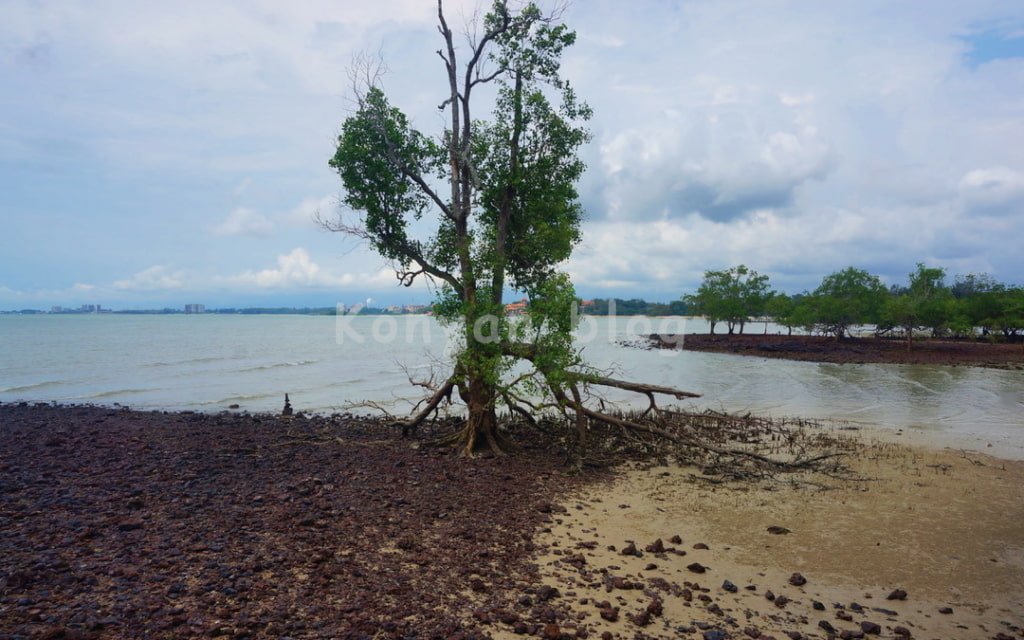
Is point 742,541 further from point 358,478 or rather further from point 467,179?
point 467,179

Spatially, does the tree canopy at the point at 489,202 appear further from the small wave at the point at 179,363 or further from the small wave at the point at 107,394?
the small wave at the point at 179,363

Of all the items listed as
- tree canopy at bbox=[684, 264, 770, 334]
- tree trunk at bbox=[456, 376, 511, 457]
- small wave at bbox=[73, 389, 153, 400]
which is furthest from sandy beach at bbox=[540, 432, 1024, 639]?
tree canopy at bbox=[684, 264, 770, 334]

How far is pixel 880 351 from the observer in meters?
56.5

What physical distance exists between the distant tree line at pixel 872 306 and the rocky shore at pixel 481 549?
56.2 m

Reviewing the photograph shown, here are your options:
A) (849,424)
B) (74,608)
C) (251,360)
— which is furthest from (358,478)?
(251,360)

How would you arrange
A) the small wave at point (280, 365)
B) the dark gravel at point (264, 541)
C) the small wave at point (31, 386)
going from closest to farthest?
the dark gravel at point (264, 541) < the small wave at point (31, 386) < the small wave at point (280, 365)

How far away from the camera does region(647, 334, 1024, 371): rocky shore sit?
46.4 meters

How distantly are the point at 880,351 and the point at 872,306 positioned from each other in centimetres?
2309

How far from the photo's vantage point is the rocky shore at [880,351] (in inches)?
1828

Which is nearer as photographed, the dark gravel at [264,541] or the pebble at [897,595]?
the dark gravel at [264,541]

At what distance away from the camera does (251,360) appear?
45.2 meters

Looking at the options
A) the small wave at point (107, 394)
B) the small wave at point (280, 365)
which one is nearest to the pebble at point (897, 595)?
the small wave at point (107, 394)

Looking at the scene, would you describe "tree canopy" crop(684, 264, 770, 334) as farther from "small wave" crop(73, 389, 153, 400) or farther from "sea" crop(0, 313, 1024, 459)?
"small wave" crop(73, 389, 153, 400)

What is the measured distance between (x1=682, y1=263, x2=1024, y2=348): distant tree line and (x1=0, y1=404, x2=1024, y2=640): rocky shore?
56.2m
